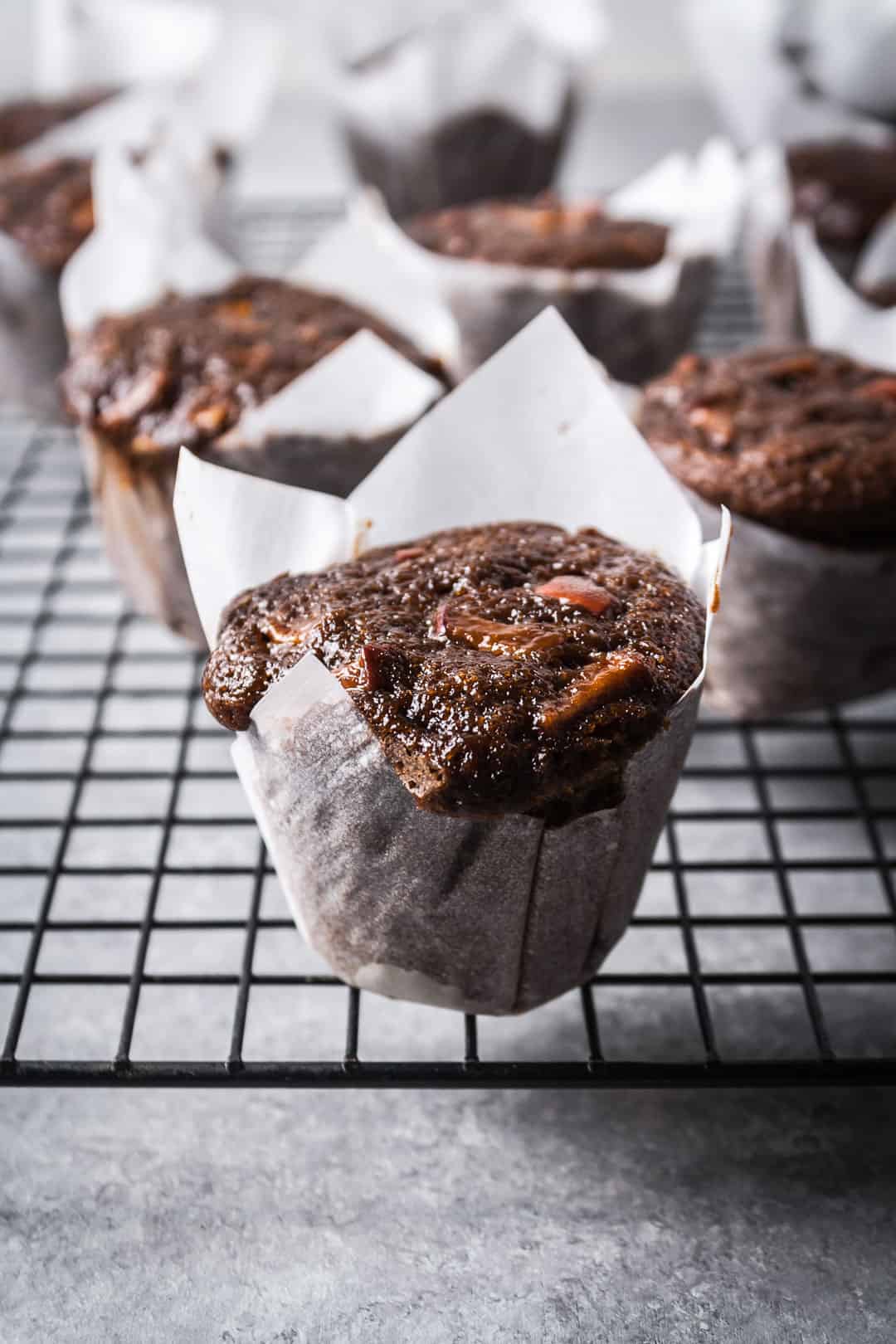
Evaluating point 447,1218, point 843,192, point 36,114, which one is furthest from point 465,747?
point 36,114

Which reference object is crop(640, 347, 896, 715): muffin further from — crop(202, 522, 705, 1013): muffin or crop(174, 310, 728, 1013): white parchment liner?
crop(202, 522, 705, 1013): muffin

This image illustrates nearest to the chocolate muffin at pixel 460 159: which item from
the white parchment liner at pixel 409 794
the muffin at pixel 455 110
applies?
the muffin at pixel 455 110

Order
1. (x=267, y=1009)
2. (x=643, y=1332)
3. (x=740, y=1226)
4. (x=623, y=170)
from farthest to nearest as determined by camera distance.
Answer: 1. (x=623, y=170)
2. (x=267, y=1009)
3. (x=740, y=1226)
4. (x=643, y=1332)

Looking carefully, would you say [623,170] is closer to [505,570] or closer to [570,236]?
[570,236]

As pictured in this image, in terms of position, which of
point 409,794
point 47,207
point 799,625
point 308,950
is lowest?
point 308,950

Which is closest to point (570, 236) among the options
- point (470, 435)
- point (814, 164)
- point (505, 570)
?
point (814, 164)

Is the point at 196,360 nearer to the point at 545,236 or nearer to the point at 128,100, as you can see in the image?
the point at 545,236
